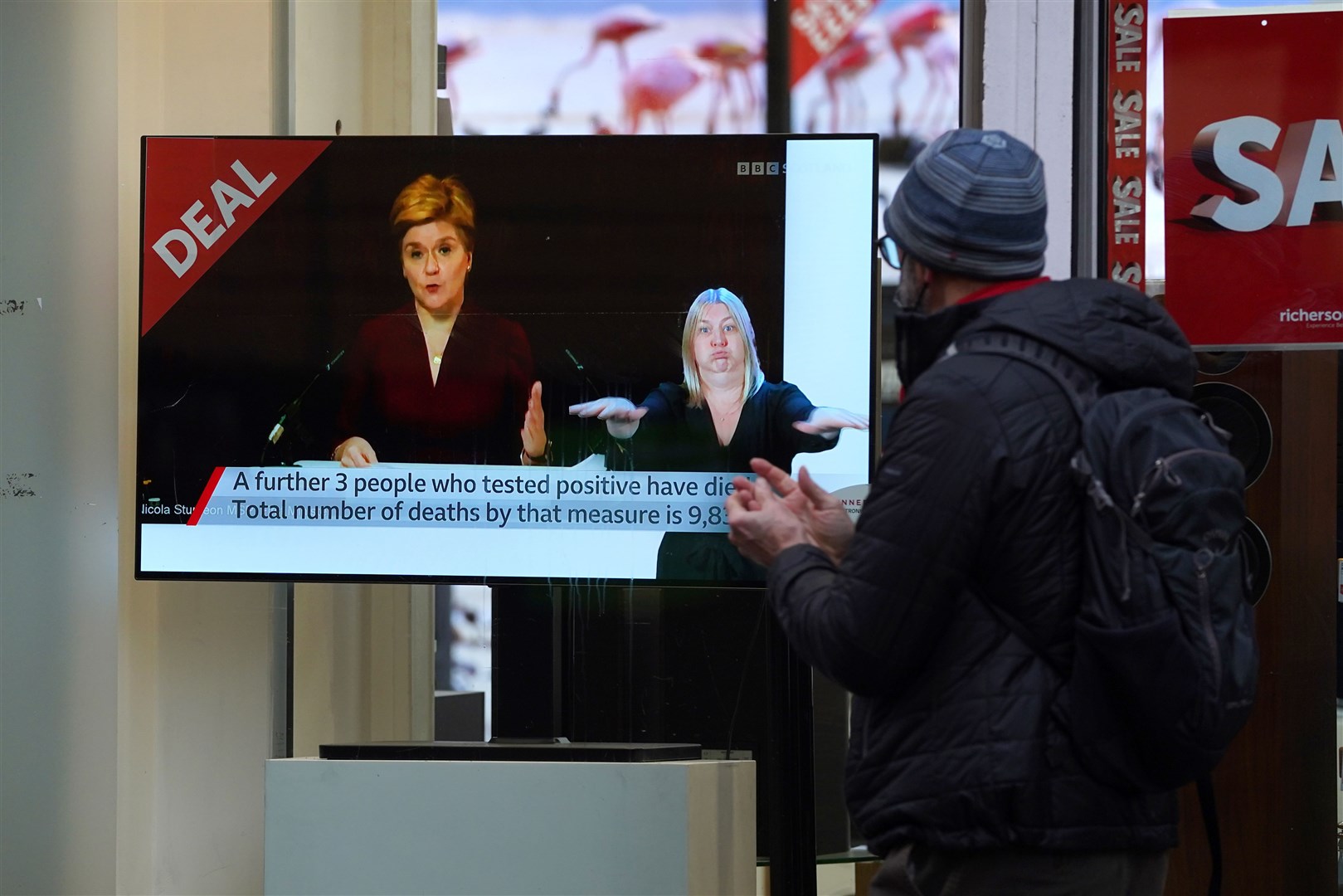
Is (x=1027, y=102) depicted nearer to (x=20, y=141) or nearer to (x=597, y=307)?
(x=597, y=307)

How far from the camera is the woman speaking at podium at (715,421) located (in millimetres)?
3057

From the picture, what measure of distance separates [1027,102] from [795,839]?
176cm

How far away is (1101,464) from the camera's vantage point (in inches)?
68.4

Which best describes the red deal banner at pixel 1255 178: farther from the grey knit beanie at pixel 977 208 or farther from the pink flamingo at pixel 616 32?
the grey knit beanie at pixel 977 208

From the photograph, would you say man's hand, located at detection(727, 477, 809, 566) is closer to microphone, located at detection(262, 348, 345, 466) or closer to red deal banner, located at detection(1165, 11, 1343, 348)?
microphone, located at detection(262, 348, 345, 466)

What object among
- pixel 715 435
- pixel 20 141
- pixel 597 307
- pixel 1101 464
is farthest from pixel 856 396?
pixel 20 141

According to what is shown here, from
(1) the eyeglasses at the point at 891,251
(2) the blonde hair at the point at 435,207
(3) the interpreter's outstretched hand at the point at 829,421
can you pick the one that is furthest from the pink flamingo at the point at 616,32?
(1) the eyeglasses at the point at 891,251

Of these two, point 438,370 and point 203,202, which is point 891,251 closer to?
point 438,370

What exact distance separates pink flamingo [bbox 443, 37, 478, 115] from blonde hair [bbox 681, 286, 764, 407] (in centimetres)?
133

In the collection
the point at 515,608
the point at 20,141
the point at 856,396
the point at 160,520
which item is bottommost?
the point at 515,608

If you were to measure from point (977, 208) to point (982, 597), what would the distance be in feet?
1.58

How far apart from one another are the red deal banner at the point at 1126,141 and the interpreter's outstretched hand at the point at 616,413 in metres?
1.16

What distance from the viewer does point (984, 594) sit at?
71.0 inches

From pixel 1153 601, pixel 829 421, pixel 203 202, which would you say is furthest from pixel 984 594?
pixel 203 202
